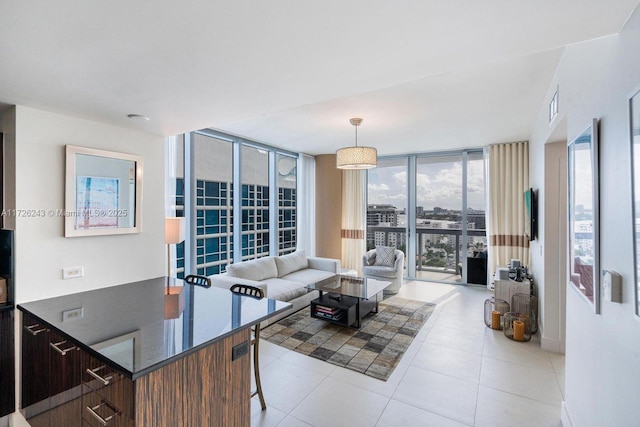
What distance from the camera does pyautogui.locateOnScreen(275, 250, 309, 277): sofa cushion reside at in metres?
5.13

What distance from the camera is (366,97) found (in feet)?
A: 11.0

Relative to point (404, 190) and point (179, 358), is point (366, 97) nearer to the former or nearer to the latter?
point (179, 358)

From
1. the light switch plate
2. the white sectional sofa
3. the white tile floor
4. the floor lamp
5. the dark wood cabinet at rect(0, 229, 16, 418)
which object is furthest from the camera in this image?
the white sectional sofa

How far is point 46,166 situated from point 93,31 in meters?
1.47

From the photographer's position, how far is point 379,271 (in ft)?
18.2

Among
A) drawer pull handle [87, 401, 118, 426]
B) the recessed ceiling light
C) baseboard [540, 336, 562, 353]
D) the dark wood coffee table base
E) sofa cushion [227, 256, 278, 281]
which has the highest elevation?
the recessed ceiling light

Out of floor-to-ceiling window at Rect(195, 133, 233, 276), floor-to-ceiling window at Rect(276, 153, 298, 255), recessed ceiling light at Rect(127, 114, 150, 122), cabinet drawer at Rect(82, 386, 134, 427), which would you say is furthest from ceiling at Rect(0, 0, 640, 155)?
floor-to-ceiling window at Rect(276, 153, 298, 255)

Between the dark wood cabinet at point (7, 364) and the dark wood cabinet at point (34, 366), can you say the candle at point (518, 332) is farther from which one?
the dark wood cabinet at point (7, 364)

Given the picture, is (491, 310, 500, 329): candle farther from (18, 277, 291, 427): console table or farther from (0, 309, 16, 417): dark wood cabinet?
(0, 309, 16, 417): dark wood cabinet

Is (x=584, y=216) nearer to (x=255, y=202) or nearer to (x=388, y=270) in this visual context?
(x=388, y=270)

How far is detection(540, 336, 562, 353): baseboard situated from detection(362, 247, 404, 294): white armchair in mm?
2353

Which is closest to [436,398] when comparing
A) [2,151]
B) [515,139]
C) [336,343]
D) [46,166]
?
[336,343]

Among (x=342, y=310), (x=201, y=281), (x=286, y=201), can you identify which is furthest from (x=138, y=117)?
(x=286, y=201)

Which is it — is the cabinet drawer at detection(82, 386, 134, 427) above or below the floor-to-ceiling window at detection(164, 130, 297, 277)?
below
